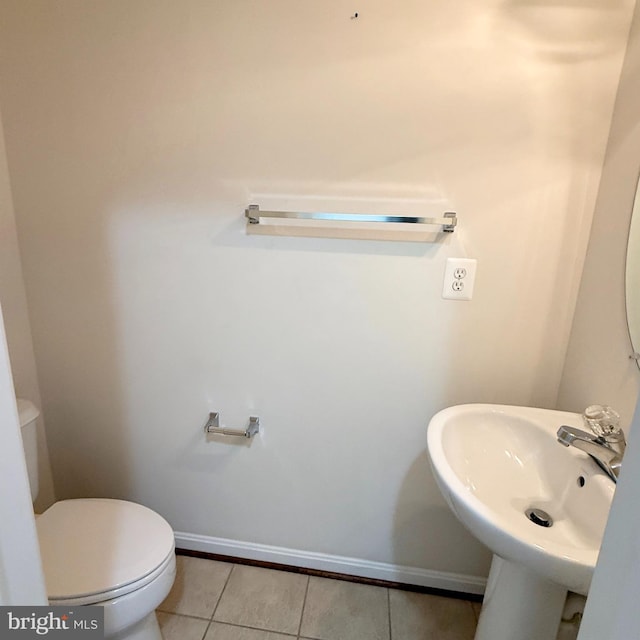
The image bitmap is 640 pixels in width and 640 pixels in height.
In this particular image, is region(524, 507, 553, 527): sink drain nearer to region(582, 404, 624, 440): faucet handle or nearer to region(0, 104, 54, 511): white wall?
region(582, 404, 624, 440): faucet handle

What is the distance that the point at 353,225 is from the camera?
1.35 metres

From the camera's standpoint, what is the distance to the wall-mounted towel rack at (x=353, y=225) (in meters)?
1.27

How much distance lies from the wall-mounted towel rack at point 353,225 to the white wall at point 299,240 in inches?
1.6

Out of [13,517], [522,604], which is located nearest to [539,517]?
[522,604]

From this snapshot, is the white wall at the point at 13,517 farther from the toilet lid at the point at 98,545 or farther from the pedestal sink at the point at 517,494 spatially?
the pedestal sink at the point at 517,494

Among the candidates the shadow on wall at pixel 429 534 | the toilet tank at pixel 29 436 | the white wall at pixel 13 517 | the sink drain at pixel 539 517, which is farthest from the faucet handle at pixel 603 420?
the toilet tank at pixel 29 436

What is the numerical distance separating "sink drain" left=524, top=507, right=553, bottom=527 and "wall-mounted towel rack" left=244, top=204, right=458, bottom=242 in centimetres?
80

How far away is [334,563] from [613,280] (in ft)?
4.66

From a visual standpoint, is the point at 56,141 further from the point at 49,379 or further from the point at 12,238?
the point at 49,379

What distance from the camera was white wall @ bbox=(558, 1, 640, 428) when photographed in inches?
42.9

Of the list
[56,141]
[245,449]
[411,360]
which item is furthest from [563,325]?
[56,141]

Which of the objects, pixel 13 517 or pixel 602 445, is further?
pixel 602 445

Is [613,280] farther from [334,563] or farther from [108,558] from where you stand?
[108,558]

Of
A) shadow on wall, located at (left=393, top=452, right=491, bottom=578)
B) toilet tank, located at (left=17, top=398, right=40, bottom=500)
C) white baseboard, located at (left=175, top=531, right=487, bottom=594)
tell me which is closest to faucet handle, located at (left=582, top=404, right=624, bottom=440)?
shadow on wall, located at (left=393, top=452, right=491, bottom=578)
